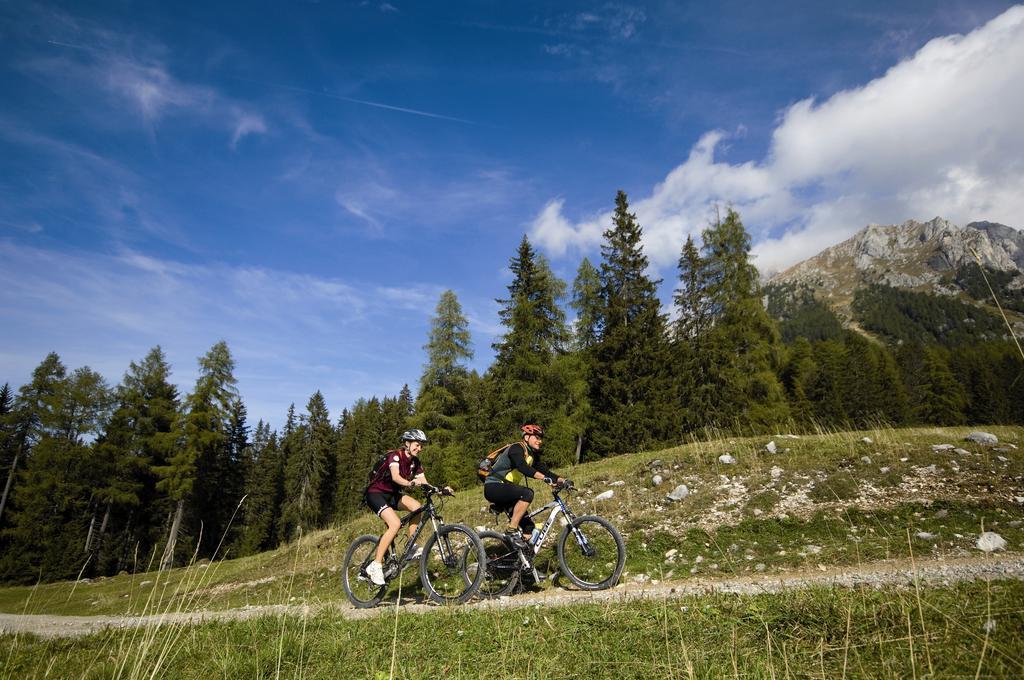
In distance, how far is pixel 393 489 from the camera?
820cm

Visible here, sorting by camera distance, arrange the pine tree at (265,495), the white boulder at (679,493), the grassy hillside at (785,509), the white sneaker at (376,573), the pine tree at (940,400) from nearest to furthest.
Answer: the white sneaker at (376,573) → the grassy hillside at (785,509) → the white boulder at (679,493) → the pine tree at (265,495) → the pine tree at (940,400)

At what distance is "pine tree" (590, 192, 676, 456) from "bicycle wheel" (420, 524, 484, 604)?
1938 cm

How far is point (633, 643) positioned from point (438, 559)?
5.28 meters

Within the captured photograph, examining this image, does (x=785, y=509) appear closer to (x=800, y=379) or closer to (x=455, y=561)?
(x=455, y=561)

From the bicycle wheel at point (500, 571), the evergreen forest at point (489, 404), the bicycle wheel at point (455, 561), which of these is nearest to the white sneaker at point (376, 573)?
the bicycle wheel at point (455, 561)

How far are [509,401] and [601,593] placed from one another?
2108cm

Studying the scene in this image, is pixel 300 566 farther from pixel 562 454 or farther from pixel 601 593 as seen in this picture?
pixel 562 454

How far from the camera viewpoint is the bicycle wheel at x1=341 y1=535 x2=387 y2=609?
8.16m

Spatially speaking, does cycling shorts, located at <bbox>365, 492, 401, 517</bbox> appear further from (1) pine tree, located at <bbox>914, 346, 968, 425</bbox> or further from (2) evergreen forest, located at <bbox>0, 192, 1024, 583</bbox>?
(1) pine tree, located at <bbox>914, 346, 968, 425</bbox>

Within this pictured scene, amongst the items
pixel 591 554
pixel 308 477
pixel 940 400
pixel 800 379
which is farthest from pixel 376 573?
pixel 940 400

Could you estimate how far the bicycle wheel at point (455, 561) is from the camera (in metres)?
7.42

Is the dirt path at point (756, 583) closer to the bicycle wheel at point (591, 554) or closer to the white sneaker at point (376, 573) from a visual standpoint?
the bicycle wheel at point (591, 554)

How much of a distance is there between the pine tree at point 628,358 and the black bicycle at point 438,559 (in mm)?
19463

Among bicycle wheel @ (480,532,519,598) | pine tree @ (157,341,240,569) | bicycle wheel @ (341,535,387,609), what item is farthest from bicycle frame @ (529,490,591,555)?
pine tree @ (157,341,240,569)
